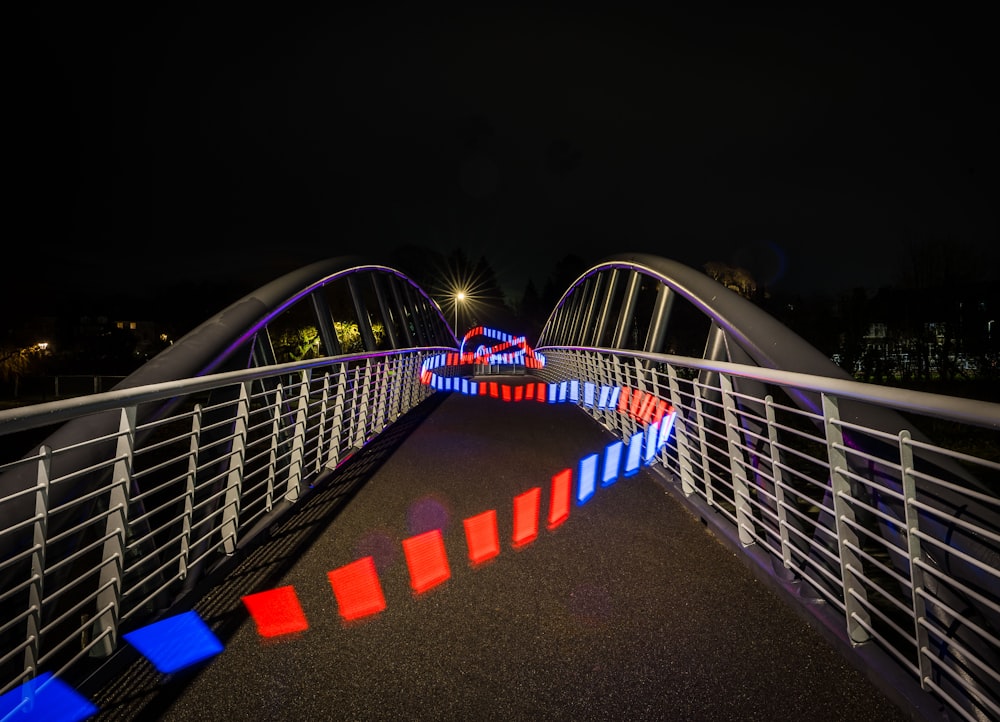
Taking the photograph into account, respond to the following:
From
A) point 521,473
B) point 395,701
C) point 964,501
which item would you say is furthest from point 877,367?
point 395,701

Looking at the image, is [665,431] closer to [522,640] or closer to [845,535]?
[845,535]

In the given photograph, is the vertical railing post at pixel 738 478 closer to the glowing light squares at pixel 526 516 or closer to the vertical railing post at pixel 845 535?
the vertical railing post at pixel 845 535

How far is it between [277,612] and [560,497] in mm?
2775

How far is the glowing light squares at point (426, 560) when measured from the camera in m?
3.50

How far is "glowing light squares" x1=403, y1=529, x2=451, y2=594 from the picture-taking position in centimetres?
350

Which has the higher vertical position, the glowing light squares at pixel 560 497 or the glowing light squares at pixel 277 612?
the glowing light squares at pixel 277 612

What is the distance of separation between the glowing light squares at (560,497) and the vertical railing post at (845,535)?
2133 mm

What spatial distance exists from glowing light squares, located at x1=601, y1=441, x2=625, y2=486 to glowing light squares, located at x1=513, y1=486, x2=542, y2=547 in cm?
79

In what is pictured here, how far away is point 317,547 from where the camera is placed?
13.5 feet

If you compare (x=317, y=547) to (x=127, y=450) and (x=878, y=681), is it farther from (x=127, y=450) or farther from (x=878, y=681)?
(x=878, y=681)

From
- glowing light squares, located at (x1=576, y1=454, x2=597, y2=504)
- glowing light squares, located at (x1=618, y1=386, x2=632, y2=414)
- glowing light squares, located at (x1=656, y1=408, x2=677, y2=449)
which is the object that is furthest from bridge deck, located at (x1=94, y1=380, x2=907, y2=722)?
glowing light squares, located at (x1=618, y1=386, x2=632, y2=414)

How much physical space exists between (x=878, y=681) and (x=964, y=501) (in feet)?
2.84

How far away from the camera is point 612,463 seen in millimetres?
6828

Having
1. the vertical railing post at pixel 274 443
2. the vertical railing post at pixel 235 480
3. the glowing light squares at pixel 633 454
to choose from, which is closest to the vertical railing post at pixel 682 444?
the glowing light squares at pixel 633 454
